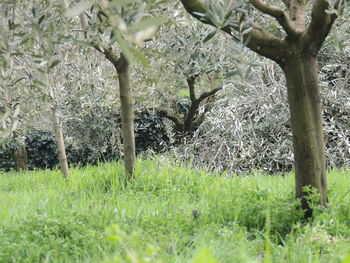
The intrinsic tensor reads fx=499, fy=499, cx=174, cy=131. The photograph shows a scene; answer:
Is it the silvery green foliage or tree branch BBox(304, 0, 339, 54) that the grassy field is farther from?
the silvery green foliage

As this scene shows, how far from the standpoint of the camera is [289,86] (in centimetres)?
373

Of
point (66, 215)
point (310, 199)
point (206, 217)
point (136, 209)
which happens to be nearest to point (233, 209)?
point (206, 217)

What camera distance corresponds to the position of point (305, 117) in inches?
144

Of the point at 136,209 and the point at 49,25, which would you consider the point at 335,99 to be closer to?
the point at 136,209

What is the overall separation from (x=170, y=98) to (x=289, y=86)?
609 centimetres

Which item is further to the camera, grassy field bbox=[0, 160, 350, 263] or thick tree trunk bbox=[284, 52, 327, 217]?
thick tree trunk bbox=[284, 52, 327, 217]

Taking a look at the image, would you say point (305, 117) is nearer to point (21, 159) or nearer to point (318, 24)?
point (318, 24)

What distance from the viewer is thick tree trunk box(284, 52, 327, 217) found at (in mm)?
3648

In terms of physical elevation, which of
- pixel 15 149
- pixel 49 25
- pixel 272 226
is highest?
pixel 49 25

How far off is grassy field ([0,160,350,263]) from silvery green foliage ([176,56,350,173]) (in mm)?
2130

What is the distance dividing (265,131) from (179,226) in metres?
4.79

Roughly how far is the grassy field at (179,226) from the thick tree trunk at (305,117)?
0.83 feet

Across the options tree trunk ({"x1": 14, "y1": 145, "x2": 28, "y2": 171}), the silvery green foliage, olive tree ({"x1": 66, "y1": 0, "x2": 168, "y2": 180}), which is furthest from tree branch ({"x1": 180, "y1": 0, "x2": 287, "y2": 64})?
tree trunk ({"x1": 14, "y1": 145, "x2": 28, "y2": 171})

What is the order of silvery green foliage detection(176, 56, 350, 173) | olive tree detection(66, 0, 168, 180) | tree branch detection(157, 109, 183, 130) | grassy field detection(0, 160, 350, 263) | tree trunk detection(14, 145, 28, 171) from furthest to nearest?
tree trunk detection(14, 145, 28, 171), tree branch detection(157, 109, 183, 130), silvery green foliage detection(176, 56, 350, 173), grassy field detection(0, 160, 350, 263), olive tree detection(66, 0, 168, 180)
